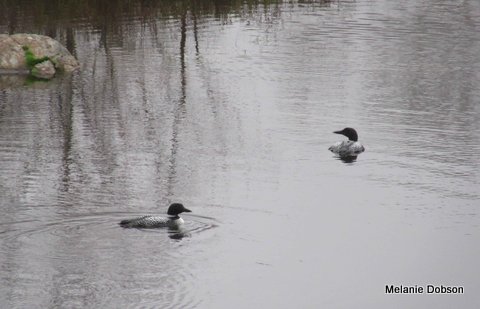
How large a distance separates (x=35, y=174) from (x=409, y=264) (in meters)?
7.59

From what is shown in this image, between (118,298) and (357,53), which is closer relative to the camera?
(118,298)

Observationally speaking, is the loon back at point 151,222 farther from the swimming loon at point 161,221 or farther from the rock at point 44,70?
the rock at point 44,70

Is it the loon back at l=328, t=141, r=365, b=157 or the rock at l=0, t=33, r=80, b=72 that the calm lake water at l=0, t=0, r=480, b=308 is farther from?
the rock at l=0, t=33, r=80, b=72

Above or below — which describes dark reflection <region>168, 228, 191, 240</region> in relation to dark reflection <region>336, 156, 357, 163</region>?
above

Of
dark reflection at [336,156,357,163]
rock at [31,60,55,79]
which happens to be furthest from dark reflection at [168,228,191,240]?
rock at [31,60,55,79]

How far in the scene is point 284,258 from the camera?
1770cm

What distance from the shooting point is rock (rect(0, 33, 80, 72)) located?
31984 mm

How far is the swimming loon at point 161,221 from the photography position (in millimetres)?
18656

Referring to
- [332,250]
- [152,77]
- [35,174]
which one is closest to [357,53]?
[152,77]

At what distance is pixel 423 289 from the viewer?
54.6 feet

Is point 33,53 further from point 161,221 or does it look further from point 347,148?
point 161,221

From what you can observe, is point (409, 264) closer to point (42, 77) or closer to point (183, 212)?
point (183, 212)

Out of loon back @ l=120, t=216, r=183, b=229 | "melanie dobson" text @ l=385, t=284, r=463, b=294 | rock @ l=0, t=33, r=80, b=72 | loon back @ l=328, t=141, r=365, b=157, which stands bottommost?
"melanie dobson" text @ l=385, t=284, r=463, b=294

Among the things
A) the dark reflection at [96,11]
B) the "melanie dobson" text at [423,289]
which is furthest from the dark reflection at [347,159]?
the dark reflection at [96,11]
